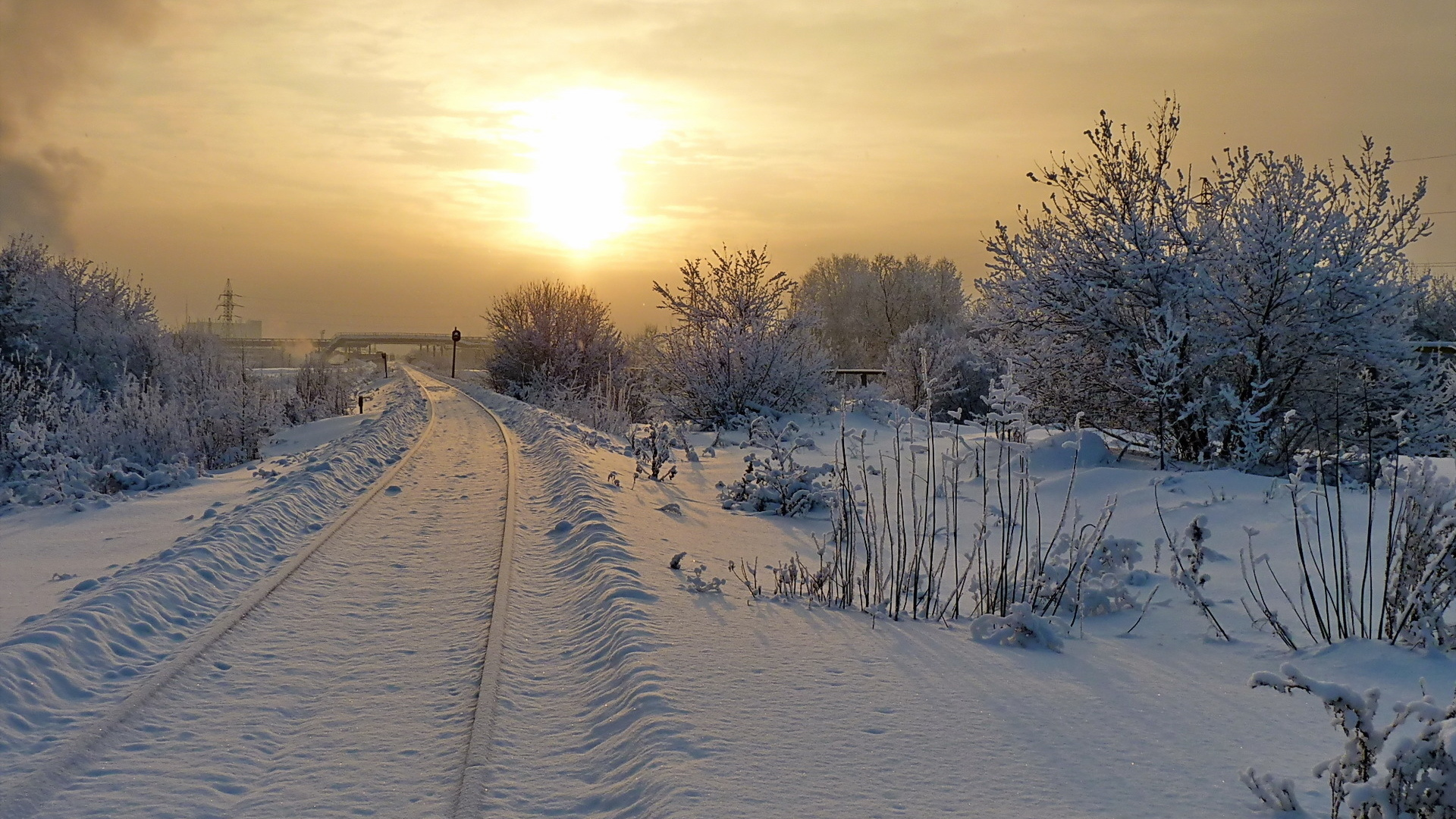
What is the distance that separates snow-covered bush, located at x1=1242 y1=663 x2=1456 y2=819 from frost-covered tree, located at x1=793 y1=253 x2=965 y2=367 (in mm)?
51515

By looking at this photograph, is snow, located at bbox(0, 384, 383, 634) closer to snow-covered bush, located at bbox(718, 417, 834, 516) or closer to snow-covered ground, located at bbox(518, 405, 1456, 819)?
snow-covered ground, located at bbox(518, 405, 1456, 819)

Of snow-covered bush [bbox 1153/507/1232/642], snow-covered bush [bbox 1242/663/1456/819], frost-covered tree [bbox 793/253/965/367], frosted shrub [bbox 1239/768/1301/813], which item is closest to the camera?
snow-covered bush [bbox 1242/663/1456/819]

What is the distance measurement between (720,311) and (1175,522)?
15.6 metres

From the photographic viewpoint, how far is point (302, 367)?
3612 cm

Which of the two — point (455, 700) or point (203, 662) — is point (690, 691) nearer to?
point (455, 700)

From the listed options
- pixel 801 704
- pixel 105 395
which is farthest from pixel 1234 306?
pixel 105 395

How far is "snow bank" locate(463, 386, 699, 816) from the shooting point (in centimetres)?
424

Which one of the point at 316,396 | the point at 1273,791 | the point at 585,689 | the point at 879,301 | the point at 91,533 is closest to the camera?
the point at 1273,791

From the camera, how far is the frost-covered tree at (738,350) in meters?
23.7

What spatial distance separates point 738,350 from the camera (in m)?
23.5

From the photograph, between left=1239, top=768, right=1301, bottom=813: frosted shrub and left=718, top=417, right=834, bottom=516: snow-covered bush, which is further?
left=718, top=417, right=834, bottom=516: snow-covered bush

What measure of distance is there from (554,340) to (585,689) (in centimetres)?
3713

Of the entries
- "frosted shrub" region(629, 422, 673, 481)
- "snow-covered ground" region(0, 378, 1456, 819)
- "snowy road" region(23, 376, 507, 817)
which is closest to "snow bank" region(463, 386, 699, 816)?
"snow-covered ground" region(0, 378, 1456, 819)

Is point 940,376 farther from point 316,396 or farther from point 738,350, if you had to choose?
point 316,396
